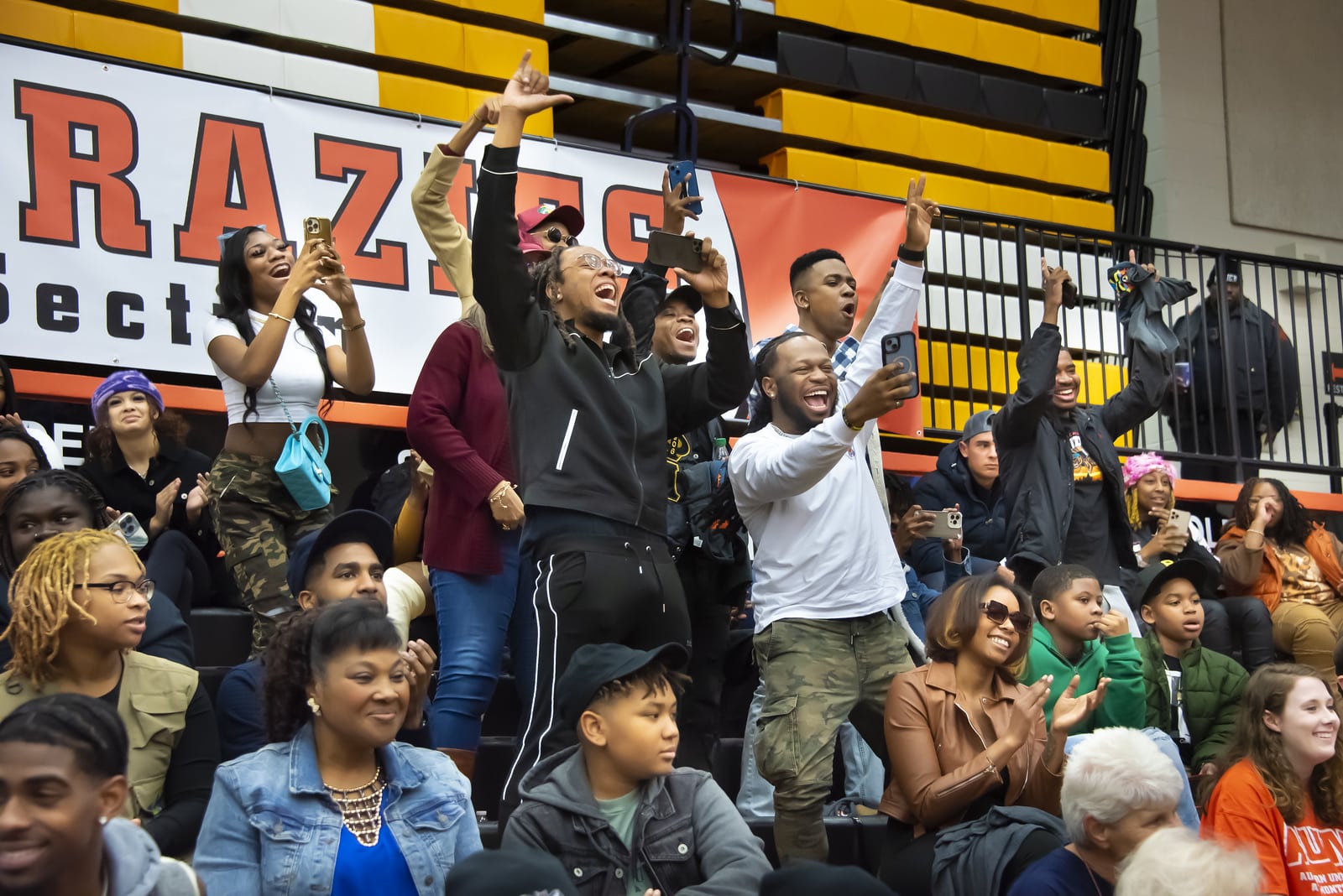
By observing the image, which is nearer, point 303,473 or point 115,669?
point 115,669

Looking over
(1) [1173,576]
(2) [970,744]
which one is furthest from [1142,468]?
(2) [970,744]

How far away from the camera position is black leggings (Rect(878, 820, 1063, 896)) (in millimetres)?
4008

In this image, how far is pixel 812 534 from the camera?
4.69 m

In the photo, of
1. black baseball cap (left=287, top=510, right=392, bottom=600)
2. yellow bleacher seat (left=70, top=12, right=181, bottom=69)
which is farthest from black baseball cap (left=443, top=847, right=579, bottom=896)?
yellow bleacher seat (left=70, top=12, right=181, bottom=69)

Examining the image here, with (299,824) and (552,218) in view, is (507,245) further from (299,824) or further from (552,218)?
(552,218)

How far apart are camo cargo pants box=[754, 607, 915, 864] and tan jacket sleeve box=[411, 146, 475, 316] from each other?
1602mm

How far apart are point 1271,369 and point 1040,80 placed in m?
2.83

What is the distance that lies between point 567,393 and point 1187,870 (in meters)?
2.00

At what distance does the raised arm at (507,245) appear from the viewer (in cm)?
405

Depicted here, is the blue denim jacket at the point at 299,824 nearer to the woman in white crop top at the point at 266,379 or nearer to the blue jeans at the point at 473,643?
the blue jeans at the point at 473,643

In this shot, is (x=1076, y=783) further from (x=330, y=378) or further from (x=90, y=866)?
(x=330, y=378)

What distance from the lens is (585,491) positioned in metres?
4.20

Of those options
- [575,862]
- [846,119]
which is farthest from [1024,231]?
[575,862]

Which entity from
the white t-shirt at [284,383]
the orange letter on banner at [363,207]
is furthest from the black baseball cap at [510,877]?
the orange letter on banner at [363,207]
